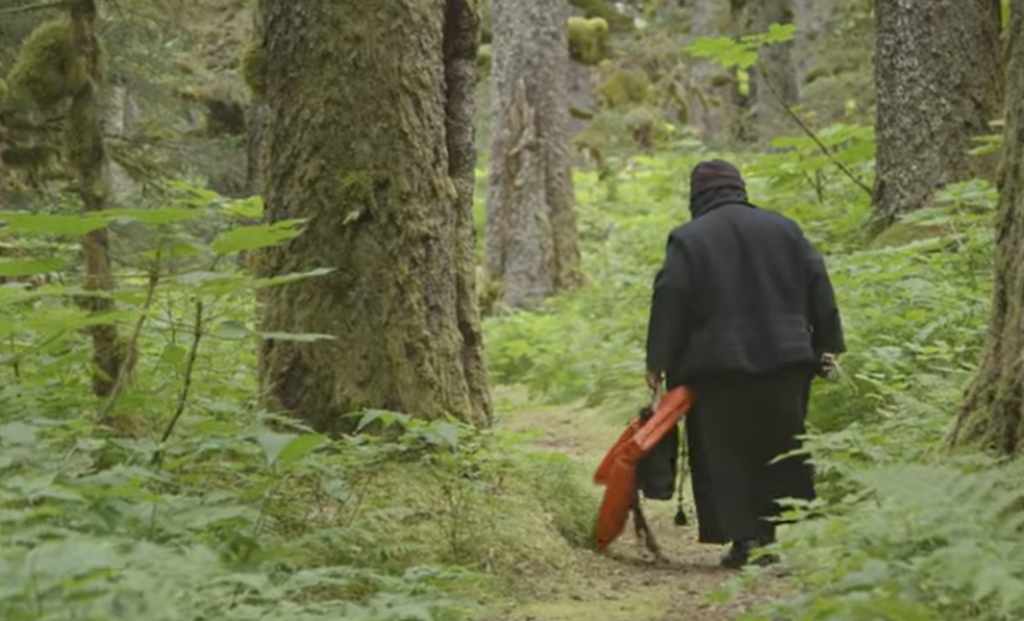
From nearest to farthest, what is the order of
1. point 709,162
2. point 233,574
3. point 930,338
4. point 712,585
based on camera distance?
point 233,574 → point 712,585 → point 709,162 → point 930,338

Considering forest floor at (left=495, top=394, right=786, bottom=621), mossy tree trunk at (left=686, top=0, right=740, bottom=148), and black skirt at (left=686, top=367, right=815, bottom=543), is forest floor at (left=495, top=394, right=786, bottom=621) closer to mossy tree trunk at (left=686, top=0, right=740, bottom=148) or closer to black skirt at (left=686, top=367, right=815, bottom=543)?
black skirt at (left=686, top=367, right=815, bottom=543)

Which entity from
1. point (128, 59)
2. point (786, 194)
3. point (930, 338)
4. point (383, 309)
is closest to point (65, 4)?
point (383, 309)

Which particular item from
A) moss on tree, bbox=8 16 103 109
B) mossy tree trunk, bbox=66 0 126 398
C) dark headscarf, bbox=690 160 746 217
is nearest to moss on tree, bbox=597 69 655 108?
dark headscarf, bbox=690 160 746 217

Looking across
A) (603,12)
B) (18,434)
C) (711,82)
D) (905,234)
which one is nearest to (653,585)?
(18,434)

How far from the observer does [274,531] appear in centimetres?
463

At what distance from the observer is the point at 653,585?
5.75m

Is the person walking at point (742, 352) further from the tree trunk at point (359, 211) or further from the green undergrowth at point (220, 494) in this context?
the tree trunk at point (359, 211)

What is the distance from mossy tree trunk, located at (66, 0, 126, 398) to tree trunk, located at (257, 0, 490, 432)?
705 mm

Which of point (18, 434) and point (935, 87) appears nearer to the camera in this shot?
point (18, 434)

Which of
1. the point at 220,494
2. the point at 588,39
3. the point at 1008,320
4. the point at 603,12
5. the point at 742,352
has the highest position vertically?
the point at 603,12

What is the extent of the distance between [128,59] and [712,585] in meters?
9.93

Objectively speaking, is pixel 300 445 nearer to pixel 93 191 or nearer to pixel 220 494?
pixel 220 494

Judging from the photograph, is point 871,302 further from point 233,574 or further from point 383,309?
point 233,574

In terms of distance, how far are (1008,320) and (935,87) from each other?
6.25 metres
